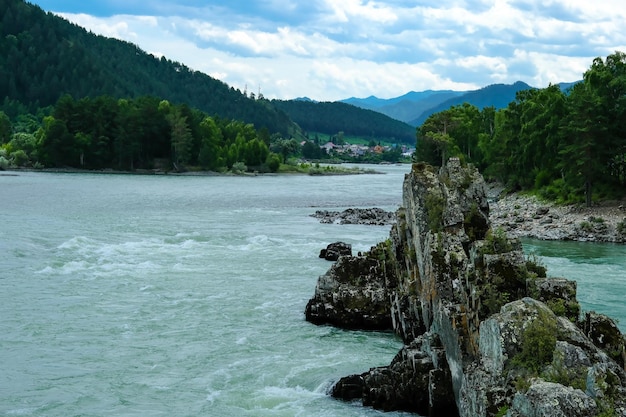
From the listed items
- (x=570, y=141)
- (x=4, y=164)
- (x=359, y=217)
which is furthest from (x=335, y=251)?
(x=4, y=164)

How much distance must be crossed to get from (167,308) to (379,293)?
9.94 meters

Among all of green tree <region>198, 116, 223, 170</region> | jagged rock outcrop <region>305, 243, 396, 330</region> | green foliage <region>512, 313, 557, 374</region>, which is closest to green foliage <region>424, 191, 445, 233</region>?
jagged rock outcrop <region>305, 243, 396, 330</region>

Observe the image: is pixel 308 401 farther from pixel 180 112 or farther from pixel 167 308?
pixel 180 112

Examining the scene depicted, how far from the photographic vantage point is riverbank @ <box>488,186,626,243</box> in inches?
2309

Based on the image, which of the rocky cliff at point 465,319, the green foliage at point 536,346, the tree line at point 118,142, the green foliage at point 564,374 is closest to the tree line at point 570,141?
the rocky cliff at point 465,319

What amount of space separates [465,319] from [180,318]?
577 inches

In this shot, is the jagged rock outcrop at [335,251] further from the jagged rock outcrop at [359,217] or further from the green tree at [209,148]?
the green tree at [209,148]

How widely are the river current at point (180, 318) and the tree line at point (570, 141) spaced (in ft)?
64.3

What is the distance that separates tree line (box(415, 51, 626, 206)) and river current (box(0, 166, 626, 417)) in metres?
19.6

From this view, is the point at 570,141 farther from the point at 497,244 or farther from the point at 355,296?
the point at 497,244

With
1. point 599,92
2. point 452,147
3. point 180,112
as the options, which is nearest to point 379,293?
point 599,92

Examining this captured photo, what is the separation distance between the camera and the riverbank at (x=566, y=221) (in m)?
58.7

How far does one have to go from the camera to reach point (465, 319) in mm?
19297

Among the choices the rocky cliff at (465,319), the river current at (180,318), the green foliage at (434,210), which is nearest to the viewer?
the rocky cliff at (465,319)
